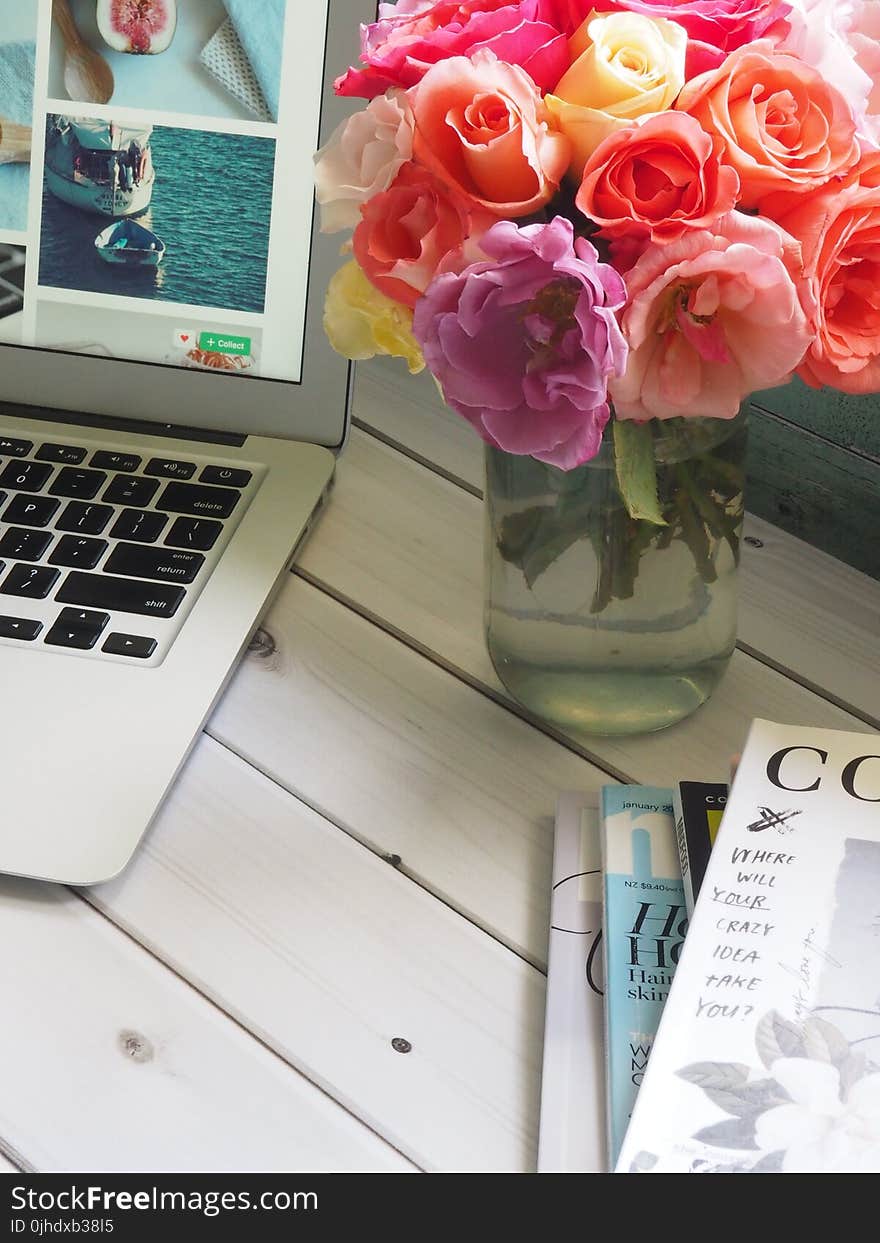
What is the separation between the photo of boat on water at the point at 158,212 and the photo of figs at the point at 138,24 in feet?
0.13

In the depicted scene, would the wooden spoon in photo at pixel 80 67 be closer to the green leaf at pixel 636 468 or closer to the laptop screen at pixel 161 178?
the laptop screen at pixel 161 178

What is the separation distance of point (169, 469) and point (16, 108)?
0.71 feet

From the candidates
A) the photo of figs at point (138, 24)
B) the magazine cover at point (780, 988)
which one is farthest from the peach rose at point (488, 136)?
the photo of figs at point (138, 24)

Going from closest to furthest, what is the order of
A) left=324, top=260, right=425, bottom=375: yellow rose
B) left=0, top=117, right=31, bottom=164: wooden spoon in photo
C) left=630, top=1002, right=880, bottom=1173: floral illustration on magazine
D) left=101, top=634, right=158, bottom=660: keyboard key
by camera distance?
left=630, top=1002, right=880, bottom=1173: floral illustration on magazine, left=324, top=260, right=425, bottom=375: yellow rose, left=101, top=634, right=158, bottom=660: keyboard key, left=0, top=117, right=31, bottom=164: wooden spoon in photo

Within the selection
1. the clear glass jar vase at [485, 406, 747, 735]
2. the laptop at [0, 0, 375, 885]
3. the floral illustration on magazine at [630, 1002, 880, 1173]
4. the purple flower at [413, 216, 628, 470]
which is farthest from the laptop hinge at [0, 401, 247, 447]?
the floral illustration on magazine at [630, 1002, 880, 1173]

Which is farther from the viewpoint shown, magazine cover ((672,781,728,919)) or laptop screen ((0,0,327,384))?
laptop screen ((0,0,327,384))

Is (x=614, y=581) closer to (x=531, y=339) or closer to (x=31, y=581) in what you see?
(x=531, y=339)

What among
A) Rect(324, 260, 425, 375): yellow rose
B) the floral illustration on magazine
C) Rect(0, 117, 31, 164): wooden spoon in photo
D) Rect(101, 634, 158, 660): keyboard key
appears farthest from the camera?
Rect(0, 117, 31, 164): wooden spoon in photo

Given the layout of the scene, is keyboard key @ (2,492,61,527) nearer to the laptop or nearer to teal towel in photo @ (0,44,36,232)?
the laptop

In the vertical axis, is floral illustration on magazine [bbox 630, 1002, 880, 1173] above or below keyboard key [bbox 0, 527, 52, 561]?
above

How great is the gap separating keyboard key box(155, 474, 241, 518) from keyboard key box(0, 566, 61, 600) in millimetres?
76

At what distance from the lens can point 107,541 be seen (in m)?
0.64

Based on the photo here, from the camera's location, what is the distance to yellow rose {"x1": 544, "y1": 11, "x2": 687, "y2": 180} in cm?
39

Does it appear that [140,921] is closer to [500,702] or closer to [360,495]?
[500,702]
